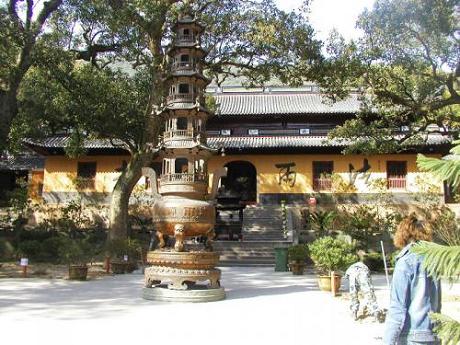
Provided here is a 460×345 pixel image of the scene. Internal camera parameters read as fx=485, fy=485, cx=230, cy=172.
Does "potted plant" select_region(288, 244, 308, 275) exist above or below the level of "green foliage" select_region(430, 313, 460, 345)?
below

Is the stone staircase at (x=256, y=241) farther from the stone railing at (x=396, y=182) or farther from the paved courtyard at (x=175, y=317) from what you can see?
the paved courtyard at (x=175, y=317)

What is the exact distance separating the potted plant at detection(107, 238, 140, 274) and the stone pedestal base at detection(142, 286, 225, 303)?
6284 millimetres

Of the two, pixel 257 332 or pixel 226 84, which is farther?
pixel 226 84

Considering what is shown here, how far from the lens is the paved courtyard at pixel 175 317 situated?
6.37 meters

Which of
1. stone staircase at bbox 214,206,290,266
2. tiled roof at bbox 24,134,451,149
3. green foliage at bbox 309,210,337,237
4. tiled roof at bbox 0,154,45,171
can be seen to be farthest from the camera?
tiled roof at bbox 0,154,45,171

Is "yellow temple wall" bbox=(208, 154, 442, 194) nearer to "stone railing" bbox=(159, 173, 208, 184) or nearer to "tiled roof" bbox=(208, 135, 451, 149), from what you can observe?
"tiled roof" bbox=(208, 135, 451, 149)

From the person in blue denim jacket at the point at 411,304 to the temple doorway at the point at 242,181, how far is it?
24418 millimetres

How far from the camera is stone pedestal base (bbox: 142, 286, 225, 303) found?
9.66m

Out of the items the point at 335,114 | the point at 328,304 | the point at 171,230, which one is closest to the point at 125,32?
the point at 171,230

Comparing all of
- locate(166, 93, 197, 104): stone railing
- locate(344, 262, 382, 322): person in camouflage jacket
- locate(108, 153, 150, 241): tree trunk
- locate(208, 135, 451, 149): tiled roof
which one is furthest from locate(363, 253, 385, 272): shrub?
locate(344, 262, 382, 322): person in camouflage jacket

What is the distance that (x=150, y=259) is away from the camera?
10.1 metres

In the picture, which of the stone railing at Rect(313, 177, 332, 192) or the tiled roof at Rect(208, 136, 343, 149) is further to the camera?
the stone railing at Rect(313, 177, 332, 192)

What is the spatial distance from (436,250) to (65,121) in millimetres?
18959

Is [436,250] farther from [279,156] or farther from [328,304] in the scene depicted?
[279,156]
